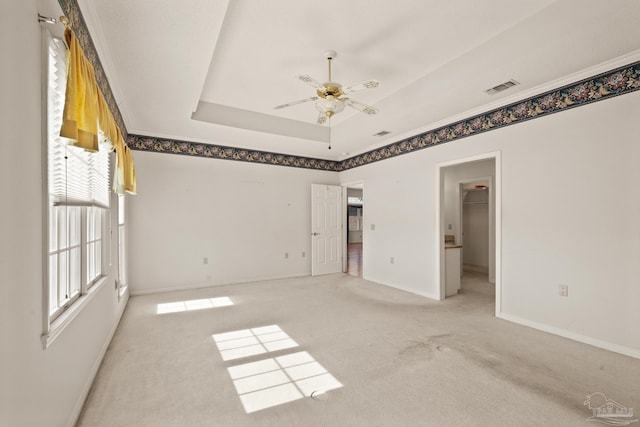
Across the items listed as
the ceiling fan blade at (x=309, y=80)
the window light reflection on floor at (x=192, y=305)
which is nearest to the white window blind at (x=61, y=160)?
the ceiling fan blade at (x=309, y=80)

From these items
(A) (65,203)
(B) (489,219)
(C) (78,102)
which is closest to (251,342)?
(A) (65,203)

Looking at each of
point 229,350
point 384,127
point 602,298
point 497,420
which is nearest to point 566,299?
point 602,298

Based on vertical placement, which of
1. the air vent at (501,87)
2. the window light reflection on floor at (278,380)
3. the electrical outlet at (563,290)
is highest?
the air vent at (501,87)

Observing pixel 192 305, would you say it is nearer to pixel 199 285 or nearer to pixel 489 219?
pixel 199 285

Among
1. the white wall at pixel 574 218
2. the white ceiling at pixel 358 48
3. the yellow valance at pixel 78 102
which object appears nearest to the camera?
the yellow valance at pixel 78 102

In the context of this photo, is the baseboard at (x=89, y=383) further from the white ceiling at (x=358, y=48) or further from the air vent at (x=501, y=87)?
the air vent at (x=501, y=87)

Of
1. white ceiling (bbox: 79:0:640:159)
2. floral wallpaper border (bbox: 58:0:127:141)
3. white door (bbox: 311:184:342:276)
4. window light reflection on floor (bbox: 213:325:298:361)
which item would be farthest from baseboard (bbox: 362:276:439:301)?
floral wallpaper border (bbox: 58:0:127:141)

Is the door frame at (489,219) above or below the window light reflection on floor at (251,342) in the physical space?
above

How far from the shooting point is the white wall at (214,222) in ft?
15.7

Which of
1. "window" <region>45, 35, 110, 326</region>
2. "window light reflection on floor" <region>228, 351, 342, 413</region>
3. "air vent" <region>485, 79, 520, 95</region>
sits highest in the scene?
"air vent" <region>485, 79, 520, 95</region>

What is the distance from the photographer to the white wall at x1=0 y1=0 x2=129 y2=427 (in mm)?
1043

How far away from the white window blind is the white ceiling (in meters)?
0.71

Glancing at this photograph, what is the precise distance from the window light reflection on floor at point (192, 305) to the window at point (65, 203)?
5.00ft

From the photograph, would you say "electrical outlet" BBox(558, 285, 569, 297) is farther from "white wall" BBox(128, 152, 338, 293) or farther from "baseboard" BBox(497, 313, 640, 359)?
"white wall" BBox(128, 152, 338, 293)
